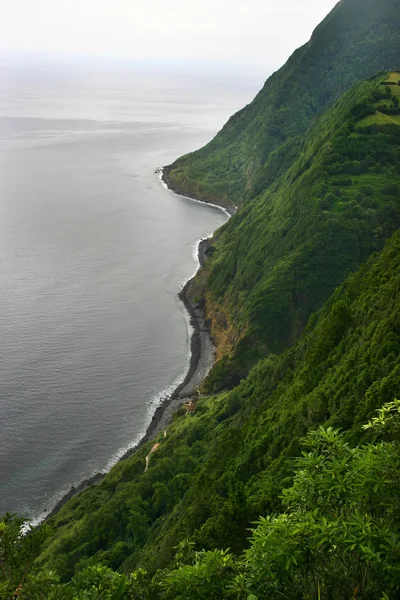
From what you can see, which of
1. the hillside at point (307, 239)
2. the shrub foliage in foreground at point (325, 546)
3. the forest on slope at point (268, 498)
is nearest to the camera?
the shrub foliage in foreground at point (325, 546)

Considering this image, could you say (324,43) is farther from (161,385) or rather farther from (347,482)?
(347,482)

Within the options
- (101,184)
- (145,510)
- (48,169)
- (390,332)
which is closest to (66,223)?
(101,184)

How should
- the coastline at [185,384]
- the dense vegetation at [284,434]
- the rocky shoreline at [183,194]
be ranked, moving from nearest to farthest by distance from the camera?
1. the dense vegetation at [284,434]
2. the coastline at [185,384]
3. the rocky shoreline at [183,194]

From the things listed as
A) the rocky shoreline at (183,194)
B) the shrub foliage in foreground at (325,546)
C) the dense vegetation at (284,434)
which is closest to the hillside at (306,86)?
the rocky shoreline at (183,194)

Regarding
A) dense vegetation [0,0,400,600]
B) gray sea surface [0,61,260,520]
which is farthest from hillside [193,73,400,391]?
gray sea surface [0,61,260,520]

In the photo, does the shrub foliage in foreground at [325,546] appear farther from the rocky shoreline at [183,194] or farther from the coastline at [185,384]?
the rocky shoreline at [183,194]

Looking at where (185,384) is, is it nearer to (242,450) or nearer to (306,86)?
(242,450)

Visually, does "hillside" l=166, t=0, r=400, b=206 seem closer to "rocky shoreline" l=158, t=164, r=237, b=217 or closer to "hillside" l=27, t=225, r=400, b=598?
"rocky shoreline" l=158, t=164, r=237, b=217
